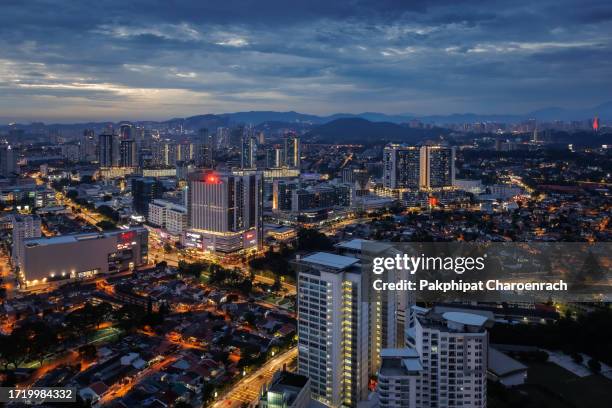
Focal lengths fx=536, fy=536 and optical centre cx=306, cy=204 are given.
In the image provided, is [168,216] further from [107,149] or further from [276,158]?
[107,149]

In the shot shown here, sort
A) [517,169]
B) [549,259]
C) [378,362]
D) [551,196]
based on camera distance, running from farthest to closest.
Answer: [517,169] → [551,196] → [549,259] → [378,362]

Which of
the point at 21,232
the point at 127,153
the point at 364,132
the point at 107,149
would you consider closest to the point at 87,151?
the point at 107,149

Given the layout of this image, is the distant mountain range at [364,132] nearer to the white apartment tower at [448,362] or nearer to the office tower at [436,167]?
the office tower at [436,167]

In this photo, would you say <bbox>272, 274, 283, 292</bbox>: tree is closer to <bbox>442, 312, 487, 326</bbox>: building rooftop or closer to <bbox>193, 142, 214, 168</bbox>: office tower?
<bbox>442, 312, 487, 326</bbox>: building rooftop

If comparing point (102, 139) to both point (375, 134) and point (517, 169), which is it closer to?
point (517, 169)

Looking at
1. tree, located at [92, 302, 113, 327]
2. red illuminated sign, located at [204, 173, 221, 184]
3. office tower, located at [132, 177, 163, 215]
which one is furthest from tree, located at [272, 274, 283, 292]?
office tower, located at [132, 177, 163, 215]

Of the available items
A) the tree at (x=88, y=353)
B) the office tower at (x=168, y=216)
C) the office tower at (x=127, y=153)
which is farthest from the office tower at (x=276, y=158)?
the tree at (x=88, y=353)

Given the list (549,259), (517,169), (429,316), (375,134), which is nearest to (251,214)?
(549,259)
